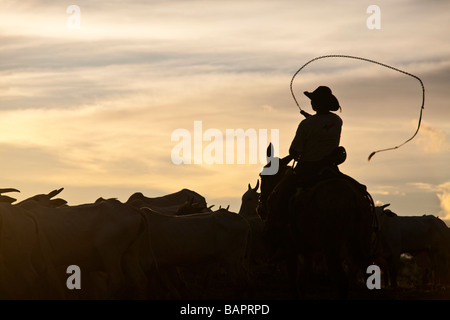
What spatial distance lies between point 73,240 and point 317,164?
4985mm

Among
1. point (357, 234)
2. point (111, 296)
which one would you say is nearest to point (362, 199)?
point (357, 234)

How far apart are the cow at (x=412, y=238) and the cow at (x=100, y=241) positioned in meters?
9.30

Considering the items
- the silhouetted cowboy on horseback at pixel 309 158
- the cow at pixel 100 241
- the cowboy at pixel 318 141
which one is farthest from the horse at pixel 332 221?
the cow at pixel 100 241

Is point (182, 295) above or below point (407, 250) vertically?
below

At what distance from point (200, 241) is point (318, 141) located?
18.5 feet

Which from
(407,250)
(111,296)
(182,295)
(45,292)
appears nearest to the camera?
(45,292)

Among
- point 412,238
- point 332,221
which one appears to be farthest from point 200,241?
point 412,238

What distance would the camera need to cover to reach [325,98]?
15.5 m

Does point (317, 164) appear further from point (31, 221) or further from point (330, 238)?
point (31, 221)

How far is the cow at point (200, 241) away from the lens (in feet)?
64.9

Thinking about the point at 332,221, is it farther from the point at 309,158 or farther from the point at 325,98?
the point at 325,98

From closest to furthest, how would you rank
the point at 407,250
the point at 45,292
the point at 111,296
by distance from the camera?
the point at 45,292 < the point at 111,296 < the point at 407,250

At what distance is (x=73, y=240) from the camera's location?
17.6 m
